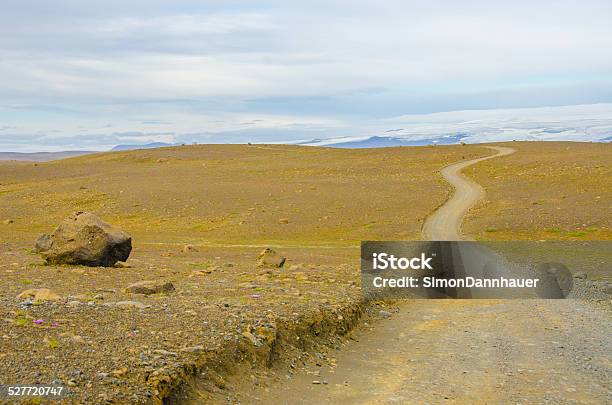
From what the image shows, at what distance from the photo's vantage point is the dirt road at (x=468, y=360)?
32.0 ft

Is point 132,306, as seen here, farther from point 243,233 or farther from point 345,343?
point 243,233

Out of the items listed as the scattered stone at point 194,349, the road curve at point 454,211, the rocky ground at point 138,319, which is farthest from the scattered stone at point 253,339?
the road curve at point 454,211

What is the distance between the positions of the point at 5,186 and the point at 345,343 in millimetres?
62066

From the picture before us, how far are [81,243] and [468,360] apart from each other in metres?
11.1

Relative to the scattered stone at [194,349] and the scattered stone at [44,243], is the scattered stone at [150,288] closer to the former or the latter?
the scattered stone at [194,349]

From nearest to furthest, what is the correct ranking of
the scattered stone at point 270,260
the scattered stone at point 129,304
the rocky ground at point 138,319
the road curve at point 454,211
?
the rocky ground at point 138,319, the scattered stone at point 129,304, the scattered stone at point 270,260, the road curve at point 454,211

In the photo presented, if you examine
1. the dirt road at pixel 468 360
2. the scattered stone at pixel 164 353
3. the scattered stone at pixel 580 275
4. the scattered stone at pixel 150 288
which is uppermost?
the scattered stone at pixel 150 288

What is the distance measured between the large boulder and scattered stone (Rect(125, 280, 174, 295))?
4481 millimetres

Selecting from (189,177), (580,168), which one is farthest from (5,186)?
(580,168)

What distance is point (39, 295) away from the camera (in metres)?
11.9

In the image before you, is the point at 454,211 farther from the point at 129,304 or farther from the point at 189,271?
the point at 129,304

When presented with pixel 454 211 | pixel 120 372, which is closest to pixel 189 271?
pixel 120 372

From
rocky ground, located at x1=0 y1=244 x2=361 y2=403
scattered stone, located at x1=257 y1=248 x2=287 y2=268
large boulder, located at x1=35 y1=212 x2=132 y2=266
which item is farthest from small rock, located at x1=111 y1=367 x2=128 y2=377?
scattered stone, located at x1=257 y1=248 x2=287 y2=268

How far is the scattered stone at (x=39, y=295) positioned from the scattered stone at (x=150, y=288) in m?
1.79
